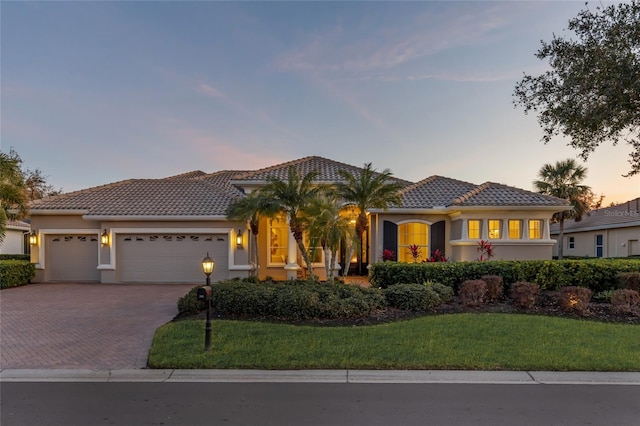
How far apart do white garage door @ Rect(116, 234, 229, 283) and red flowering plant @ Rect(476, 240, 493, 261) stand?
1102cm

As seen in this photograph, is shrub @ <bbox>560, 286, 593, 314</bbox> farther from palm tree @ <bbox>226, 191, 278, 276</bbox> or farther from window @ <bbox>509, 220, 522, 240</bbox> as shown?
palm tree @ <bbox>226, 191, 278, 276</bbox>

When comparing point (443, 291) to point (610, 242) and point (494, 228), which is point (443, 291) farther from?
point (610, 242)

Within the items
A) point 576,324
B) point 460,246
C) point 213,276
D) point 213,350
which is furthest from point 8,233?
point 576,324

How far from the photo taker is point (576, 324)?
8148 millimetres

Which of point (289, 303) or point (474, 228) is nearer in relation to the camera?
point (289, 303)

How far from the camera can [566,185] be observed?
26125mm

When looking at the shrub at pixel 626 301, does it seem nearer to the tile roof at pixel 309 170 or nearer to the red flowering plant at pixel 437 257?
the red flowering plant at pixel 437 257

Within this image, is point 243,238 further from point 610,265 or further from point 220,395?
point 610,265

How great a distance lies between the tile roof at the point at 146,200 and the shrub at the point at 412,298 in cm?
912

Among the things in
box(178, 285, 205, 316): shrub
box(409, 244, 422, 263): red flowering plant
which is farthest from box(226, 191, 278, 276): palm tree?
box(409, 244, 422, 263): red flowering plant

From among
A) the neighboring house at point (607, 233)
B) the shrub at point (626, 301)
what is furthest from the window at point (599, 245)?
the shrub at point (626, 301)

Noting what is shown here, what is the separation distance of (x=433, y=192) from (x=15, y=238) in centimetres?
2951

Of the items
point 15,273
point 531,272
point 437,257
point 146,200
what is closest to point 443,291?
point 531,272

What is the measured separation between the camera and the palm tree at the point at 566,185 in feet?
84.7
